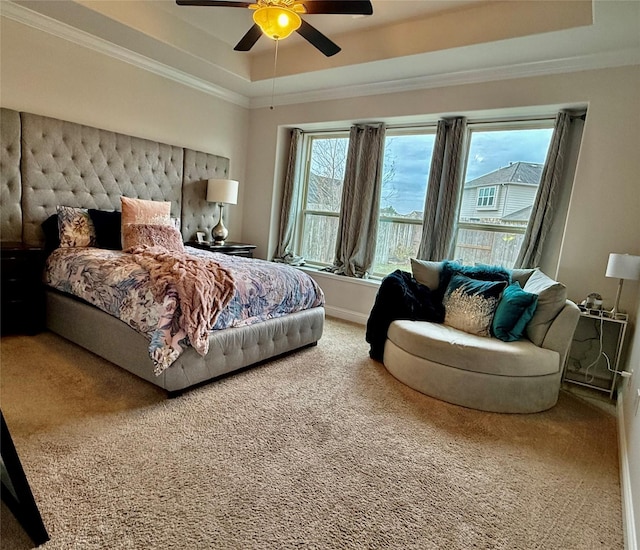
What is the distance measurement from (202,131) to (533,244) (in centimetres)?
400

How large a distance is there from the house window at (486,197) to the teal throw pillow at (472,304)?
109cm

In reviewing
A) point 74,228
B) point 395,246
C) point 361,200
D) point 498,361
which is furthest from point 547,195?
point 74,228

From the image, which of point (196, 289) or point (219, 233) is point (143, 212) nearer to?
point (219, 233)

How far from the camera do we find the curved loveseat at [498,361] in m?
2.57

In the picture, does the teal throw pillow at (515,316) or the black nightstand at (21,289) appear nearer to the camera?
the teal throw pillow at (515,316)

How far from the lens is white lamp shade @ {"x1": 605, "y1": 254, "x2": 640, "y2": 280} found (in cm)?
270

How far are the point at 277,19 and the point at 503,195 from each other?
2674 mm

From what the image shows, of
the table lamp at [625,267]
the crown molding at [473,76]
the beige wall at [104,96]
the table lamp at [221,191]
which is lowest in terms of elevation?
the table lamp at [625,267]

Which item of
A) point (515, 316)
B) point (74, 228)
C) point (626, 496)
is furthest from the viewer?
point (74, 228)

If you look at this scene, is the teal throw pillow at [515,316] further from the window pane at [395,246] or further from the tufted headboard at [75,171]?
the tufted headboard at [75,171]

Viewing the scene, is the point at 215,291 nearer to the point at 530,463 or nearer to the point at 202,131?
the point at 530,463

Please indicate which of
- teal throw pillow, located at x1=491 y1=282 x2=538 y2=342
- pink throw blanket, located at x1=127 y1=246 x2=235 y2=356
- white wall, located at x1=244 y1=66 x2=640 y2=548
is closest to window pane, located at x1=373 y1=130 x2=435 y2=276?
white wall, located at x1=244 y1=66 x2=640 y2=548

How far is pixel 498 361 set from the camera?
2559 millimetres

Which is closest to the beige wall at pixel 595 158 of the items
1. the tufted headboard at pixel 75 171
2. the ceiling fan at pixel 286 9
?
the ceiling fan at pixel 286 9
